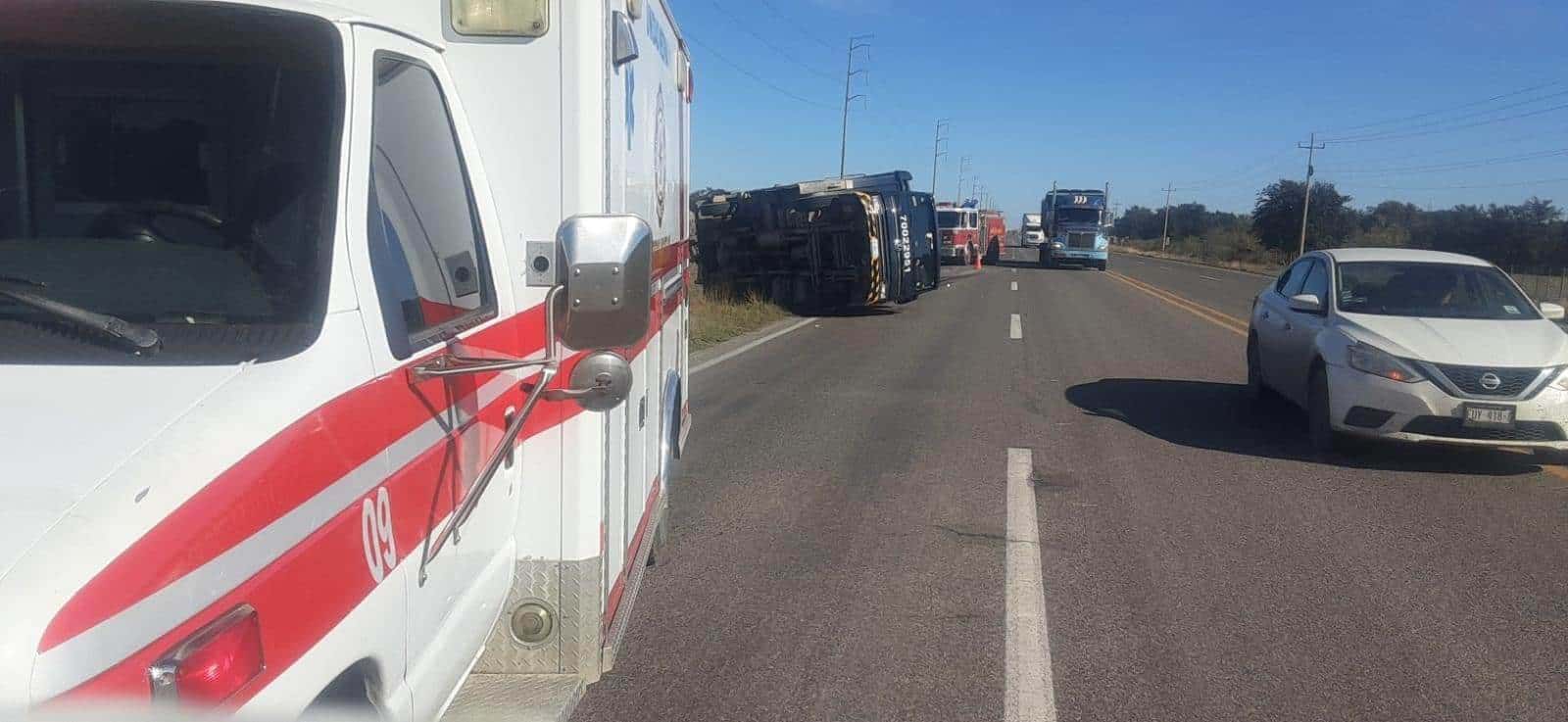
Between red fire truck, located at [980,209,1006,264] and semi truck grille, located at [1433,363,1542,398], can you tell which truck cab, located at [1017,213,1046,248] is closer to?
red fire truck, located at [980,209,1006,264]

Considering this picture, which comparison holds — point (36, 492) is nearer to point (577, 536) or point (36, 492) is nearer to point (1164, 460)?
point (577, 536)

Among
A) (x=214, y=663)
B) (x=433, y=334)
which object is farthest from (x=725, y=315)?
(x=214, y=663)

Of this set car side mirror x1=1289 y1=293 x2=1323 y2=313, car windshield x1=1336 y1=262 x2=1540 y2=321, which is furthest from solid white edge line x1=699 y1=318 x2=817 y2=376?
car windshield x1=1336 y1=262 x2=1540 y2=321

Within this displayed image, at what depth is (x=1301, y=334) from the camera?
9781 millimetres

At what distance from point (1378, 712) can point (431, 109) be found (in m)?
3.87

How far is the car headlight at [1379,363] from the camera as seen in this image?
8.36 meters

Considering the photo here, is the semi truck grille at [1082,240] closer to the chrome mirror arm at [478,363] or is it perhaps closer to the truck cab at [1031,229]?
the truck cab at [1031,229]

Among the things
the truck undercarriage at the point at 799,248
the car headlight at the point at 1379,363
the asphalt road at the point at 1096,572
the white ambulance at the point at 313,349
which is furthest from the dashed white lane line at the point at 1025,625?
the truck undercarriage at the point at 799,248

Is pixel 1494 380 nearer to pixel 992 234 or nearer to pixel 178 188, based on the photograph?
pixel 178 188

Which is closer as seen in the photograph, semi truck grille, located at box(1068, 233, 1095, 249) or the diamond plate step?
the diamond plate step

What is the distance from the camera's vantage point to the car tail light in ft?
5.48

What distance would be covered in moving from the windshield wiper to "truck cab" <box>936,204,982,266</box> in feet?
142

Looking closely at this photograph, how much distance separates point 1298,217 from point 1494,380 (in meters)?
67.7

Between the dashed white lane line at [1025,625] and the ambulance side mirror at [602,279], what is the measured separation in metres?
2.38
